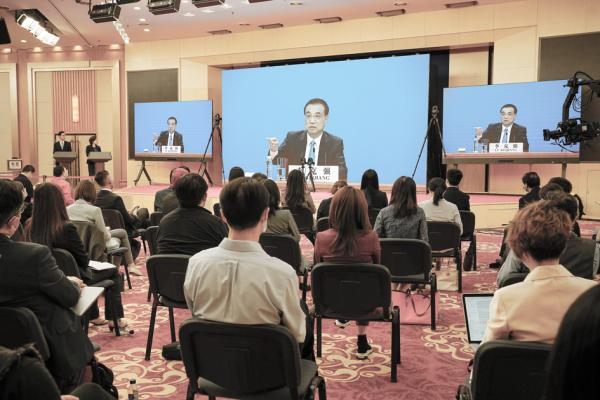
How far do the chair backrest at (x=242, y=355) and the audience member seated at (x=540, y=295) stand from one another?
75cm

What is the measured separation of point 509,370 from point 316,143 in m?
11.9

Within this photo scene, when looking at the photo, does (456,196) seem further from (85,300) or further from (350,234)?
(85,300)

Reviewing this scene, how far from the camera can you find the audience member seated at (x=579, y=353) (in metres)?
0.81

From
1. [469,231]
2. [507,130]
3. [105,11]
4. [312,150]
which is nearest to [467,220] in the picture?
[469,231]

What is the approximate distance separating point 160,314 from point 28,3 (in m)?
9.11

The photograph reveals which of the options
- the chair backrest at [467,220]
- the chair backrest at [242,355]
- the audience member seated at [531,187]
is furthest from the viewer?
the audience member seated at [531,187]

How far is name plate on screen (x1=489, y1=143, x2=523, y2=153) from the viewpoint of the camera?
10883 mm

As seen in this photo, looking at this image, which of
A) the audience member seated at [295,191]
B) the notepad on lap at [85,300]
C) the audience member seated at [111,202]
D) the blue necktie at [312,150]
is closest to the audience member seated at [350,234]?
the notepad on lap at [85,300]

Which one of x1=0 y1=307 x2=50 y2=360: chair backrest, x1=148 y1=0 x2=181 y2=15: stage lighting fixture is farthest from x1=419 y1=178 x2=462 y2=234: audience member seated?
x1=148 y1=0 x2=181 y2=15: stage lighting fixture

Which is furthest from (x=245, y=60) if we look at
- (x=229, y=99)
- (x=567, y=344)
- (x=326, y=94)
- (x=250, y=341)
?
(x=567, y=344)

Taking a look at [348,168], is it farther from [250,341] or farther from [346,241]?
[250,341]

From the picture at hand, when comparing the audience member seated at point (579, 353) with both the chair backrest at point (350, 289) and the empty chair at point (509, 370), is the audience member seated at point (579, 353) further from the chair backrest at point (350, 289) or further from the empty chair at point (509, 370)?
the chair backrest at point (350, 289)

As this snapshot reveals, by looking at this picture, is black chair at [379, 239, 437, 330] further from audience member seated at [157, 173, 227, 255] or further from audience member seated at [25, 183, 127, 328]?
audience member seated at [25, 183, 127, 328]

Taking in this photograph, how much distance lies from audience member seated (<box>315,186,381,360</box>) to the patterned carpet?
2.44ft
